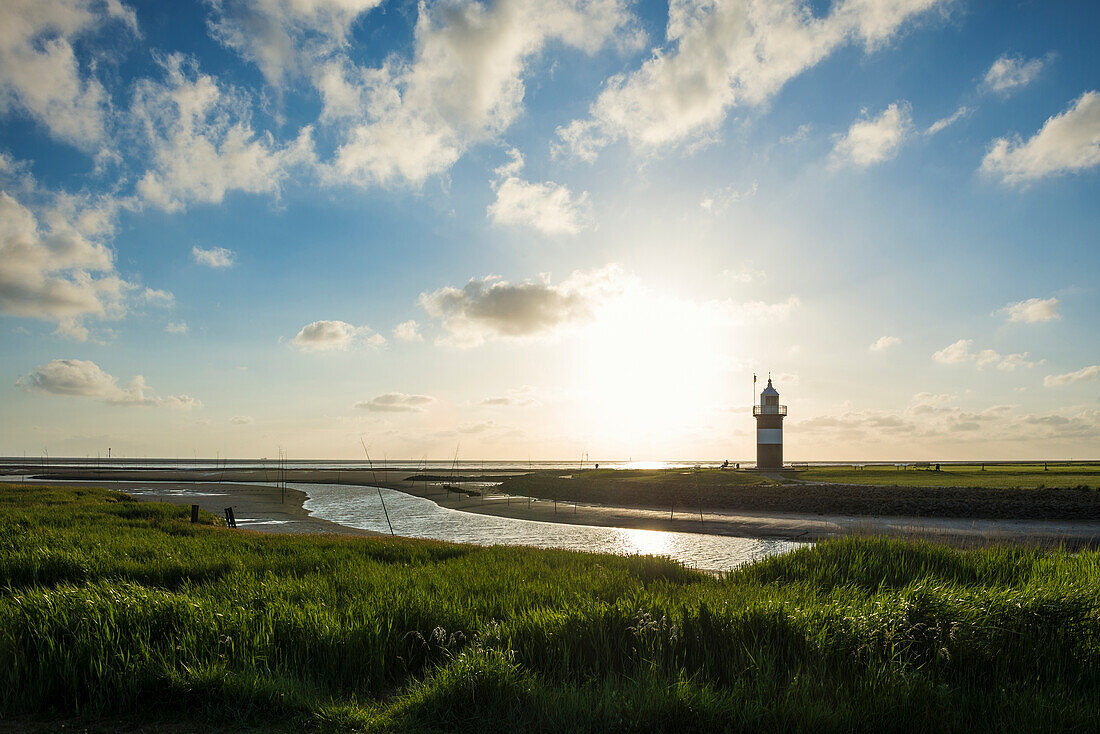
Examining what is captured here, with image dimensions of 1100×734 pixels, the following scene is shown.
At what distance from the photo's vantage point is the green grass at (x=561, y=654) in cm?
540

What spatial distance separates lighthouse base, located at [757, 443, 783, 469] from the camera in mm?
68000

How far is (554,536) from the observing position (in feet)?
88.9

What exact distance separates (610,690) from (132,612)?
631 cm

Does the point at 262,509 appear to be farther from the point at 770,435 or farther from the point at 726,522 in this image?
the point at 770,435

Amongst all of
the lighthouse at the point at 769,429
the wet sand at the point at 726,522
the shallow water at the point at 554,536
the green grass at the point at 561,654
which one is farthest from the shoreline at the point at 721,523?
the lighthouse at the point at 769,429

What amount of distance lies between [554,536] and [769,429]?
154ft

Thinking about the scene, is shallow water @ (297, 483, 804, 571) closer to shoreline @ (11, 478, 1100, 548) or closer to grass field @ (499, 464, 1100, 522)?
shoreline @ (11, 478, 1100, 548)

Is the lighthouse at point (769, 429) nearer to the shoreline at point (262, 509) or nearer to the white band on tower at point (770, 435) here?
the white band on tower at point (770, 435)

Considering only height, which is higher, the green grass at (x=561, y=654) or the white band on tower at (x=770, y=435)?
the white band on tower at (x=770, y=435)

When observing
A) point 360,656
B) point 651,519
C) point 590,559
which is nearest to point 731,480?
point 651,519

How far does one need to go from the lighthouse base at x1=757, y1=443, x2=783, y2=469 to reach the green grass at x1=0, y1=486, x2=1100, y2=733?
5990cm

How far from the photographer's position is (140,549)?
1382cm

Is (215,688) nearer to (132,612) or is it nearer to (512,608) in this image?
(132,612)

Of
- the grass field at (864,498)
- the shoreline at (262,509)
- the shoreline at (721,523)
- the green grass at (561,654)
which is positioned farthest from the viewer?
the grass field at (864,498)
